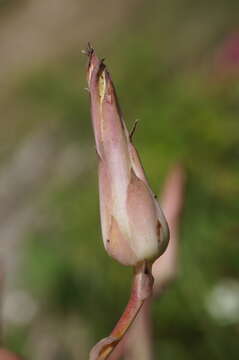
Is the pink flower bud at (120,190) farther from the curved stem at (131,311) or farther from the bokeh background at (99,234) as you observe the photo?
the bokeh background at (99,234)

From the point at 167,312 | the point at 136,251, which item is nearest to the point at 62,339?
the point at 167,312

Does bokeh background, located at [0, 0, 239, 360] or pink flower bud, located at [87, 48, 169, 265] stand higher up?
pink flower bud, located at [87, 48, 169, 265]

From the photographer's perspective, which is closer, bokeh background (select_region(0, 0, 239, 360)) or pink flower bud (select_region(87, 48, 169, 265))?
pink flower bud (select_region(87, 48, 169, 265))

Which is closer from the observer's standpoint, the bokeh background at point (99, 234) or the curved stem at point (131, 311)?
the curved stem at point (131, 311)

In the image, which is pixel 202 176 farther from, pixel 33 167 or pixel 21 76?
pixel 21 76

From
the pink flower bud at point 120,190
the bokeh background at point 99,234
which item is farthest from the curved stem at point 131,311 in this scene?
the bokeh background at point 99,234

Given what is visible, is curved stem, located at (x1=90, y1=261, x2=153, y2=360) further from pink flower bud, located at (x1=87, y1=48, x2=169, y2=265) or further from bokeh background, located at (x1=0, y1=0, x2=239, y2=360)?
bokeh background, located at (x1=0, y1=0, x2=239, y2=360)

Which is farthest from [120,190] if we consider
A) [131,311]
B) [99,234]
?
[99,234]

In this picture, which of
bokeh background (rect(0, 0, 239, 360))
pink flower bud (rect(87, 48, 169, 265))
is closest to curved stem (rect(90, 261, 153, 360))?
pink flower bud (rect(87, 48, 169, 265))
